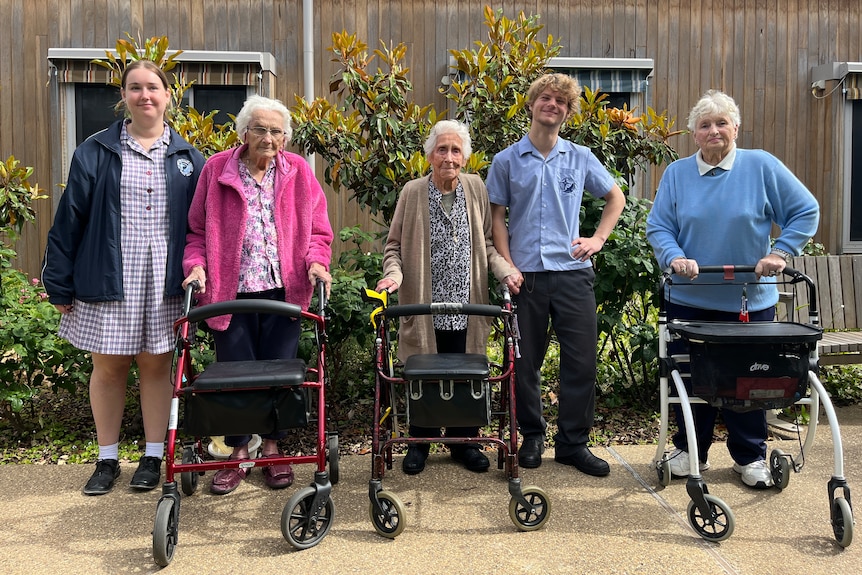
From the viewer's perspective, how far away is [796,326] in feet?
10.9

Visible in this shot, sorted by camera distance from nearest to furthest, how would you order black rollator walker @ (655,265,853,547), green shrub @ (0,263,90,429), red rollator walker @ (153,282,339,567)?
red rollator walker @ (153,282,339,567) < black rollator walker @ (655,265,853,547) < green shrub @ (0,263,90,429)

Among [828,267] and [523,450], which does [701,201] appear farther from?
[828,267]

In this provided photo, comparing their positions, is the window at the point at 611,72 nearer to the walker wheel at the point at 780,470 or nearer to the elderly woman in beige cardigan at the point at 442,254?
the elderly woman in beige cardigan at the point at 442,254

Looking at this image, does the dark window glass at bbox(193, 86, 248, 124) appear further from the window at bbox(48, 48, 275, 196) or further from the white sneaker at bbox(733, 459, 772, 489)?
the white sneaker at bbox(733, 459, 772, 489)

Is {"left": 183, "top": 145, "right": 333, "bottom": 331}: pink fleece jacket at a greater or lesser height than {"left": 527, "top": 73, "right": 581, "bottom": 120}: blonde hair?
lesser

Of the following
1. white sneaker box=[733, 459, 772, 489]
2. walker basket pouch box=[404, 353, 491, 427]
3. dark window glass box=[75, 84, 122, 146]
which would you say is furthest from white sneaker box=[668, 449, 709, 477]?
dark window glass box=[75, 84, 122, 146]

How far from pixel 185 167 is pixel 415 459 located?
72.8 inches

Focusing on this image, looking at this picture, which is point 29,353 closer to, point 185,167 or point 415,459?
point 185,167

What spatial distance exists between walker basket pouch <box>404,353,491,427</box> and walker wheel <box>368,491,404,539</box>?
0.32m

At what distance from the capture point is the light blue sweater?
11.7 feet

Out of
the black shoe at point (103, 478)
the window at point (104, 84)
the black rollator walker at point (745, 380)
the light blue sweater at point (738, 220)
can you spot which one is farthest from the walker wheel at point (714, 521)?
the window at point (104, 84)

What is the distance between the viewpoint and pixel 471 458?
13.0 ft

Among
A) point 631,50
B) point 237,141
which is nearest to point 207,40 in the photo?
point 237,141

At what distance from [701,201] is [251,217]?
6.96 ft
